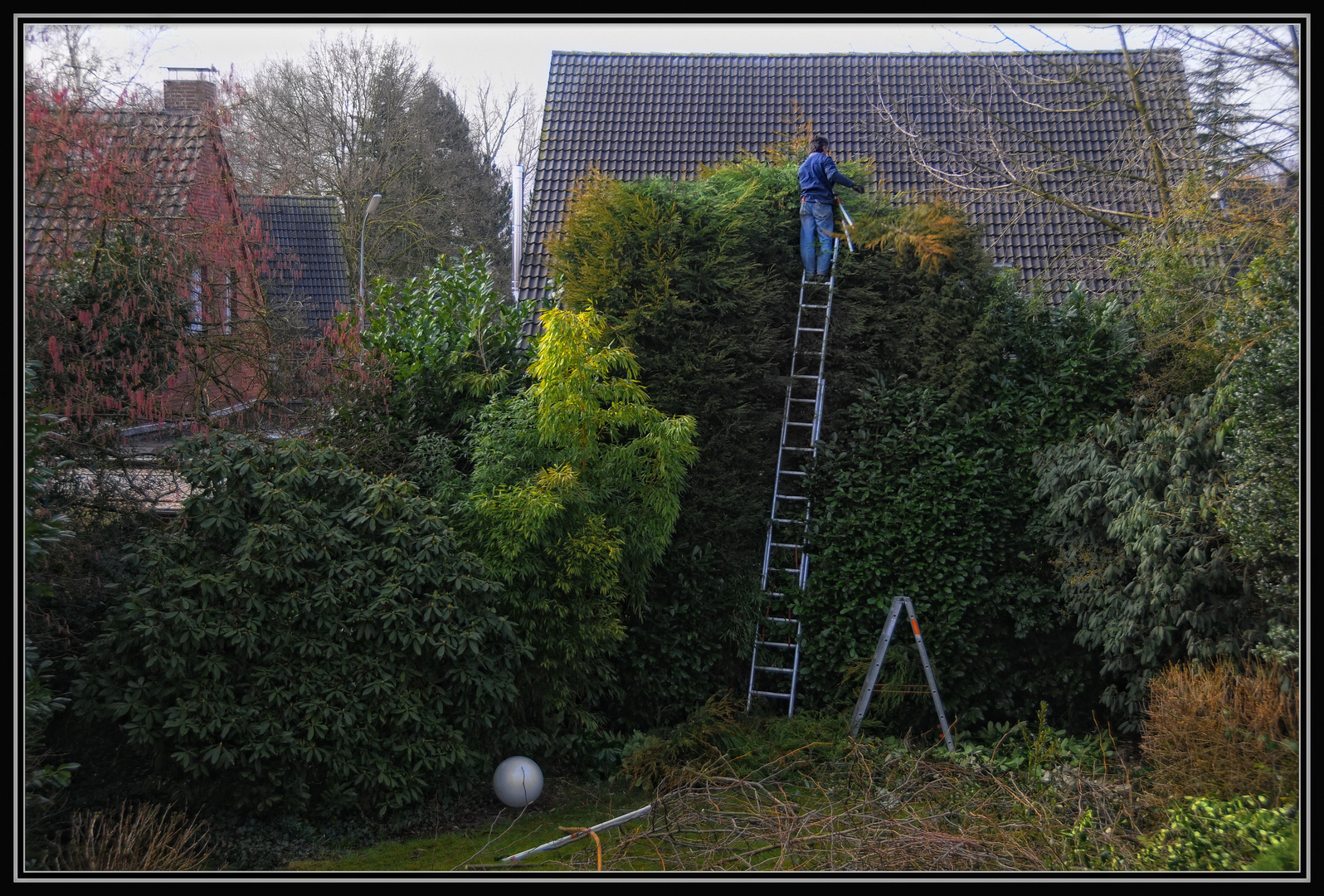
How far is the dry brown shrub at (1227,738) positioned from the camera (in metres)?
4.75

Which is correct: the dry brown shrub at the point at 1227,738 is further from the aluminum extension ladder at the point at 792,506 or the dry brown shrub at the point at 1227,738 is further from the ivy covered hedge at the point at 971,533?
the aluminum extension ladder at the point at 792,506

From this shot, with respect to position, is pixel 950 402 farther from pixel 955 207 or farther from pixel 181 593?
pixel 181 593

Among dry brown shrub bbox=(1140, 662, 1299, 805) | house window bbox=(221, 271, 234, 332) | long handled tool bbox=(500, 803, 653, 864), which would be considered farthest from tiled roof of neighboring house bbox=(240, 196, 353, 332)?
dry brown shrub bbox=(1140, 662, 1299, 805)

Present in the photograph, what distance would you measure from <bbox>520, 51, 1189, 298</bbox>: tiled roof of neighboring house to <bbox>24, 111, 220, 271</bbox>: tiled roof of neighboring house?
4480 mm

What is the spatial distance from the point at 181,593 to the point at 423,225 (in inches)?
831

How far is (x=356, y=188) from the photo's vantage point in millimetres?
22641

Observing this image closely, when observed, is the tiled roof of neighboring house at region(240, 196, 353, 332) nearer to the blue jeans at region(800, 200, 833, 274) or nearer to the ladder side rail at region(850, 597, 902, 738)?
the blue jeans at region(800, 200, 833, 274)

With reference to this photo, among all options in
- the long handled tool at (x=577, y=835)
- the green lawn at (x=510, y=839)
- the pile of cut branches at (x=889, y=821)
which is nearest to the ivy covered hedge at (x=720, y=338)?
the green lawn at (x=510, y=839)

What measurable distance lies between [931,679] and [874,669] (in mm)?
431

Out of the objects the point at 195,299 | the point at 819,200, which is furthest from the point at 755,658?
the point at 195,299

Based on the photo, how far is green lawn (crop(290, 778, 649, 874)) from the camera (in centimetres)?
527

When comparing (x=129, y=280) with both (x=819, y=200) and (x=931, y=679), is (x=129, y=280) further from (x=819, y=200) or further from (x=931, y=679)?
(x=931, y=679)
